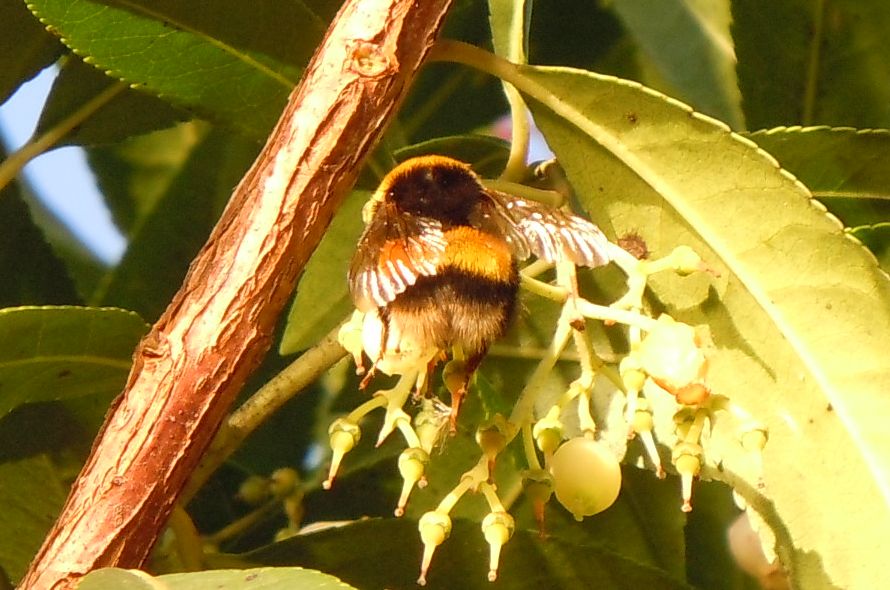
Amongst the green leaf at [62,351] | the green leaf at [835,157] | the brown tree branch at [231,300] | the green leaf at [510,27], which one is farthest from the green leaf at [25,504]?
the green leaf at [835,157]

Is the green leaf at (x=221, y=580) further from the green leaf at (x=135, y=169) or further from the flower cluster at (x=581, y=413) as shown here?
the green leaf at (x=135, y=169)

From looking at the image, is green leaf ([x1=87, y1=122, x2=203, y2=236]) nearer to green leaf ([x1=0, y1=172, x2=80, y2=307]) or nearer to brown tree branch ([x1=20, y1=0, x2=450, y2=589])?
green leaf ([x1=0, y1=172, x2=80, y2=307])

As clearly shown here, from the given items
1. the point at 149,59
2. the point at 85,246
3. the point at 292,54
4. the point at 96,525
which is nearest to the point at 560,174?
the point at 292,54

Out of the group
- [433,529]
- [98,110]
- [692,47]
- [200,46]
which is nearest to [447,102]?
[692,47]

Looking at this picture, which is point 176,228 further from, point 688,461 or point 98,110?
point 688,461

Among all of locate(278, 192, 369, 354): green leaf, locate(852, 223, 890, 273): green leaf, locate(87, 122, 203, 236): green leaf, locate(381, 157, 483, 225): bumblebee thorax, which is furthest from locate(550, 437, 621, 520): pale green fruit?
locate(87, 122, 203, 236): green leaf

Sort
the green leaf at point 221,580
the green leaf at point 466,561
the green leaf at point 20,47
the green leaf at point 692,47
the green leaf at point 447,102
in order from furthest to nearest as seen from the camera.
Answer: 1. the green leaf at point 447,102
2. the green leaf at point 692,47
3. the green leaf at point 20,47
4. the green leaf at point 466,561
5. the green leaf at point 221,580

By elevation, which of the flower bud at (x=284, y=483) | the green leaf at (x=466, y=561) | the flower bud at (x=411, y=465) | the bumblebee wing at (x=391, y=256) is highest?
the bumblebee wing at (x=391, y=256)

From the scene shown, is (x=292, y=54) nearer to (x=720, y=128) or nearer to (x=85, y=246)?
(x=720, y=128)
